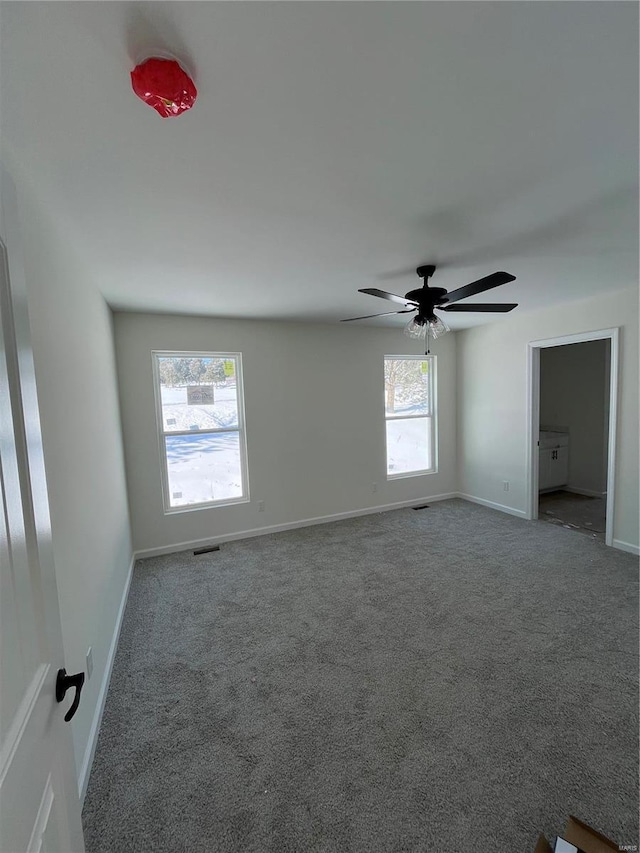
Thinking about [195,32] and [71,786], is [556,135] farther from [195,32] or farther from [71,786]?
[71,786]

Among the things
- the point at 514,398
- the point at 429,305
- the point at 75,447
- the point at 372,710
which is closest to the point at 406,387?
the point at 514,398

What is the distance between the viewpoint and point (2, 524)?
0.65 m

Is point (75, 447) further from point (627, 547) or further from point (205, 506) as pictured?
point (627, 547)

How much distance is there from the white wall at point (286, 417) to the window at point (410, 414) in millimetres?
153

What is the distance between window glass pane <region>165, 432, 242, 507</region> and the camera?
385 centimetres

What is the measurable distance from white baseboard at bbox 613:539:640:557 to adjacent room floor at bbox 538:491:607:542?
0.63 feet

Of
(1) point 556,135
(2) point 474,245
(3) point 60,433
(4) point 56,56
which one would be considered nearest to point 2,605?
(3) point 60,433

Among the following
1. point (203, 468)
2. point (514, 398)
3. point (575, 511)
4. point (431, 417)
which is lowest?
point (575, 511)

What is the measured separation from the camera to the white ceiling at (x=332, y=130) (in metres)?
0.88

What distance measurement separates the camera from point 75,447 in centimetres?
177

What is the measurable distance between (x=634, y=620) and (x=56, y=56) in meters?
3.91

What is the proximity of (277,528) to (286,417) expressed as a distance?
1.33 meters

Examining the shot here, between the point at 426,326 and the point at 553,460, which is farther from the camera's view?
the point at 553,460

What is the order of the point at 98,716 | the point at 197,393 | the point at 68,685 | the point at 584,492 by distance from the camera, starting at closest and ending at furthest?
the point at 68,685 < the point at 98,716 < the point at 197,393 < the point at 584,492
